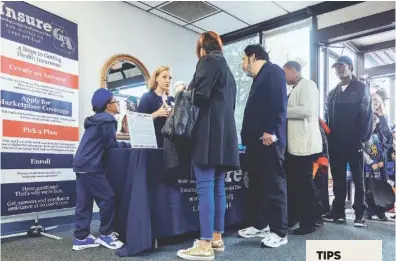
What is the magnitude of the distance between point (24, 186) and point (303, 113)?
7.08 ft

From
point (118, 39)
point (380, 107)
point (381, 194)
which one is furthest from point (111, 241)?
point (380, 107)

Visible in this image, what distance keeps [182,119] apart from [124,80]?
2.24 meters

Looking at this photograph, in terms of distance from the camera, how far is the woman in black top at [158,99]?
242 cm

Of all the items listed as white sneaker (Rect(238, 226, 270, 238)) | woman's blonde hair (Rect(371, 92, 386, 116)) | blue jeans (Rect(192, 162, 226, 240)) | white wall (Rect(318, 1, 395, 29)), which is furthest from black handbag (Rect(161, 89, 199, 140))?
white wall (Rect(318, 1, 395, 29))

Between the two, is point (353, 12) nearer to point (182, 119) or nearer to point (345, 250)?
point (182, 119)

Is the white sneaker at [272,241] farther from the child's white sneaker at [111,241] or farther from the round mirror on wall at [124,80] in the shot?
the round mirror on wall at [124,80]

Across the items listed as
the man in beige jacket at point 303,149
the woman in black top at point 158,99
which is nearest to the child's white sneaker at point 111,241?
the woman in black top at point 158,99

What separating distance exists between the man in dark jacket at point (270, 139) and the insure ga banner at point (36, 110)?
163 cm

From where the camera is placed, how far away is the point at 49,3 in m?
3.16

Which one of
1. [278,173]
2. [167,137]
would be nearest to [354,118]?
[278,173]

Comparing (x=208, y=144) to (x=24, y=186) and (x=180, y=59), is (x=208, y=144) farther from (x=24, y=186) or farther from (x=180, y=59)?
(x=180, y=59)

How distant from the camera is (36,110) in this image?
2.65 metres

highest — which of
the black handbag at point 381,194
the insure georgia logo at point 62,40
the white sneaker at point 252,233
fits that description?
the insure georgia logo at point 62,40

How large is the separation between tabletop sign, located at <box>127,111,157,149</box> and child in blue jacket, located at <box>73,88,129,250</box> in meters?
0.24
